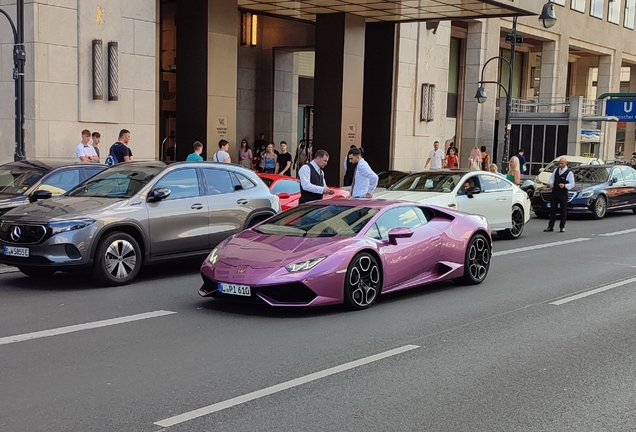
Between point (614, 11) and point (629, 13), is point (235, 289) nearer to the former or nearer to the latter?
point (614, 11)

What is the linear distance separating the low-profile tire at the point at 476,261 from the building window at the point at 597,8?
46.5 m

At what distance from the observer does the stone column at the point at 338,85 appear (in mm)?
26203

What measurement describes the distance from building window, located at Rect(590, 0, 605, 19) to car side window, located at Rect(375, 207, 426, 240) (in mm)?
47674

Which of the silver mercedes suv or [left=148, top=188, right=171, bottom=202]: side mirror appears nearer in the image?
the silver mercedes suv

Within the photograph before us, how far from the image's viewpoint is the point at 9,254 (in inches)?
414

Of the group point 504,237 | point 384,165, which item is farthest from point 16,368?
point 384,165

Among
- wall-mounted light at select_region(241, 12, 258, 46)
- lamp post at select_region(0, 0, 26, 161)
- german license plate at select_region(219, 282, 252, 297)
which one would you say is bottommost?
german license plate at select_region(219, 282, 252, 297)

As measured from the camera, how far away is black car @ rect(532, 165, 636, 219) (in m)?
23.2

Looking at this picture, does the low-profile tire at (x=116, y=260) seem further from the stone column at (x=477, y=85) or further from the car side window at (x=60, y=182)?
the stone column at (x=477, y=85)

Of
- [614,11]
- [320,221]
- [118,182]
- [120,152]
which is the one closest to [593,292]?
[320,221]

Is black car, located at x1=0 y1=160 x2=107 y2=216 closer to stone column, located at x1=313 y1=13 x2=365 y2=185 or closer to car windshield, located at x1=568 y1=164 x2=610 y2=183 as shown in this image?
stone column, located at x1=313 y1=13 x2=365 y2=185

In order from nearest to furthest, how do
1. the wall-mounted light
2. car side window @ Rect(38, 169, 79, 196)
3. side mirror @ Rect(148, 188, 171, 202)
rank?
side mirror @ Rect(148, 188, 171, 202)
car side window @ Rect(38, 169, 79, 196)
the wall-mounted light

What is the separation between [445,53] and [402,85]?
345 cm

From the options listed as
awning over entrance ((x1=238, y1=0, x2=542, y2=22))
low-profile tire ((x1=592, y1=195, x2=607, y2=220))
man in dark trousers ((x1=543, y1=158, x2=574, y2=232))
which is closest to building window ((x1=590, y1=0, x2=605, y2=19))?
awning over entrance ((x1=238, y1=0, x2=542, y2=22))
